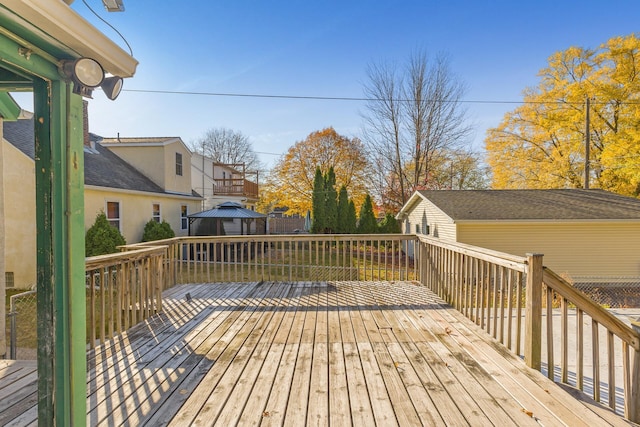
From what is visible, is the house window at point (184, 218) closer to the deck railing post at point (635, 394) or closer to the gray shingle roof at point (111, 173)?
the gray shingle roof at point (111, 173)

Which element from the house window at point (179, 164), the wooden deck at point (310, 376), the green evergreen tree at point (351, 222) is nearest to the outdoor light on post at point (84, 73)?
the wooden deck at point (310, 376)

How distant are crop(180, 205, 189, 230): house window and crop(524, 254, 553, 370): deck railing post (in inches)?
553

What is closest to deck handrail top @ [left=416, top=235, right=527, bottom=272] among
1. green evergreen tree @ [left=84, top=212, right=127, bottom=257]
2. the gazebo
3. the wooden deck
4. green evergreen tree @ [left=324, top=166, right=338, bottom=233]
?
the wooden deck

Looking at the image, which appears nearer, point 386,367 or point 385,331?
point 386,367

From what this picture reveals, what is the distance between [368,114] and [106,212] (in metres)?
12.8

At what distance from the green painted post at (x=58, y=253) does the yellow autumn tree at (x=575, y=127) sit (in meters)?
17.8

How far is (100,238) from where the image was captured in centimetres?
852

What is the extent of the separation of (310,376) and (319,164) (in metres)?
19.7

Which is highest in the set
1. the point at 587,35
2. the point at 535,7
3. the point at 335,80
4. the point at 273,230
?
the point at 587,35

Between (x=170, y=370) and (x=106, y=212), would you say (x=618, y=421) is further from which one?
(x=106, y=212)

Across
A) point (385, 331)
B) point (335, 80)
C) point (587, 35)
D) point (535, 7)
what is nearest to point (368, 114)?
point (335, 80)

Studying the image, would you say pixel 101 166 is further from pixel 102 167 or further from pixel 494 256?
pixel 494 256

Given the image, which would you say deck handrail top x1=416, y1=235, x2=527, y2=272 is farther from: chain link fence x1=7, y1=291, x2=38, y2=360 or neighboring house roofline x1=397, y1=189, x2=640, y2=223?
neighboring house roofline x1=397, y1=189, x2=640, y2=223

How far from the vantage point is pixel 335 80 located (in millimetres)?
11938
